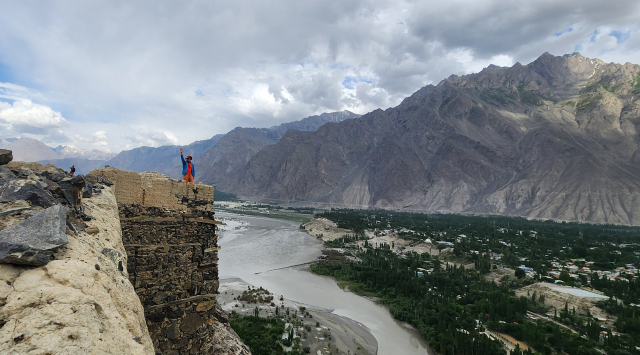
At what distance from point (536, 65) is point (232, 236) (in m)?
162

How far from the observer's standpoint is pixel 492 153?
4038 inches

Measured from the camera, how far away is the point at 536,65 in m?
147

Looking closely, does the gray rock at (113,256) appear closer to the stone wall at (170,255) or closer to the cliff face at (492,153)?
the stone wall at (170,255)

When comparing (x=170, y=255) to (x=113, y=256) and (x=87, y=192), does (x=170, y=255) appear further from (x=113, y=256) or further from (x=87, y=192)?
(x=113, y=256)

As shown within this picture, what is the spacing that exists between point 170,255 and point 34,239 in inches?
137

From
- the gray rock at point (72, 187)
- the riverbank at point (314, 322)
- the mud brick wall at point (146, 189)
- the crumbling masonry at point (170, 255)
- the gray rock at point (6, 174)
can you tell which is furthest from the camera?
the riverbank at point (314, 322)

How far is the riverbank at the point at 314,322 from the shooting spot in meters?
17.4

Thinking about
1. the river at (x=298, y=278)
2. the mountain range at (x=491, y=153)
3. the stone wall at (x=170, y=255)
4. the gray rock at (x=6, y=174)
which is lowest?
the river at (x=298, y=278)

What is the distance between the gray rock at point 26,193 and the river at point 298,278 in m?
18.3

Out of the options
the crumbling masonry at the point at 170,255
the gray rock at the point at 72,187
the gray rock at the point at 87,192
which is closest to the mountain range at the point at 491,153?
the crumbling masonry at the point at 170,255

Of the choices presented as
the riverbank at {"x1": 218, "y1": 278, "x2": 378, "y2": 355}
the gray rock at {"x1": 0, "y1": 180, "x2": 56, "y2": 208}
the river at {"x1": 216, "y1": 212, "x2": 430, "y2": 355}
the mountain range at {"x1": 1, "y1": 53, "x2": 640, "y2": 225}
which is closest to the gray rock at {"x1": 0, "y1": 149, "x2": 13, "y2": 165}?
the gray rock at {"x1": 0, "y1": 180, "x2": 56, "y2": 208}

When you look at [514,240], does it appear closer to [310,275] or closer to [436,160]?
[310,275]

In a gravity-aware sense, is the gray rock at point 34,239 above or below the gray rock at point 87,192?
below

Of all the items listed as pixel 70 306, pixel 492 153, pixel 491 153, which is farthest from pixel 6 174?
pixel 491 153
